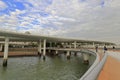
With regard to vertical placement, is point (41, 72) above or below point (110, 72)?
below

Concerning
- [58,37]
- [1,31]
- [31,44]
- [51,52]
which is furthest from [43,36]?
[31,44]

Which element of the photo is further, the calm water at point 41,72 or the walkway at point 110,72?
the calm water at point 41,72

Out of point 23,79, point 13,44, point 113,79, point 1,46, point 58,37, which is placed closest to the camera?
point 113,79

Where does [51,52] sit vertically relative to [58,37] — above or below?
below

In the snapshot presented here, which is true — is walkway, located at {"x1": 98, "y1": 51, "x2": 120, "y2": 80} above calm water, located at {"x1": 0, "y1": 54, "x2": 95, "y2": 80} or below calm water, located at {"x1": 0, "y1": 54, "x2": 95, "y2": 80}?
above

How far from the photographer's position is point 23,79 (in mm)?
18641

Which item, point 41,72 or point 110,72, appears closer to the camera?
point 110,72

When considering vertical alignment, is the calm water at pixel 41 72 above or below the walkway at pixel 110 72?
below

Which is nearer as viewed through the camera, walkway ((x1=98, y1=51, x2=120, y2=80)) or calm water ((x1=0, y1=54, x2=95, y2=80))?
walkway ((x1=98, y1=51, x2=120, y2=80))

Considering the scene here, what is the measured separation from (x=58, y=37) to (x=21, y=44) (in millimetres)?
44841

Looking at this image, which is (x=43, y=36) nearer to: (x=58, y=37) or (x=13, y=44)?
(x=58, y=37)

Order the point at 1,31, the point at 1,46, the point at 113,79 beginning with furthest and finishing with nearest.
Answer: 1. the point at 1,46
2. the point at 1,31
3. the point at 113,79

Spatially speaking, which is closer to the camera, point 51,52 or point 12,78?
point 12,78

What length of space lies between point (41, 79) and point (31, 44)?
269 ft
